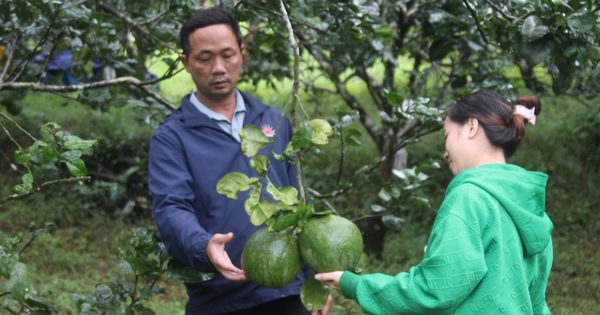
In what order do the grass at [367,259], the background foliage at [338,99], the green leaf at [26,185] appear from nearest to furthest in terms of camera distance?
the green leaf at [26,185]
the background foliage at [338,99]
the grass at [367,259]

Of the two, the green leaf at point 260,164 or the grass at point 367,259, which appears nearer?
the green leaf at point 260,164

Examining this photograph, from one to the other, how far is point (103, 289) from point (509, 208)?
4.82ft

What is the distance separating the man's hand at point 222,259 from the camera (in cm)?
208

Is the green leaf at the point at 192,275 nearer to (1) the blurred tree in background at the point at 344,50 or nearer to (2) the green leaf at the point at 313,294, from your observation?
(2) the green leaf at the point at 313,294

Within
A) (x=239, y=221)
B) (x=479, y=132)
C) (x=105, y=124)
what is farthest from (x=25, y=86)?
(x=105, y=124)

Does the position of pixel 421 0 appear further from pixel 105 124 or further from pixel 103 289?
pixel 105 124

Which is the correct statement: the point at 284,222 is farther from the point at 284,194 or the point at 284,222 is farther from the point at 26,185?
the point at 26,185

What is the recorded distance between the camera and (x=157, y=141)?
2.43 meters

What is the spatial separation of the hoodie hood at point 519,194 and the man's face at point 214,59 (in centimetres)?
79

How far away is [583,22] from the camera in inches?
90.1

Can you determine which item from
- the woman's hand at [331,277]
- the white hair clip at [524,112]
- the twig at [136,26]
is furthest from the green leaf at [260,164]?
the twig at [136,26]

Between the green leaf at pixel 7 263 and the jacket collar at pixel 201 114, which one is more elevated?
the jacket collar at pixel 201 114

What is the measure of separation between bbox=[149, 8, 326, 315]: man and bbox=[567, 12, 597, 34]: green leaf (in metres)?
0.86

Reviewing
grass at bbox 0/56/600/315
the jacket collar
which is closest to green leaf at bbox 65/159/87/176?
the jacket collar
